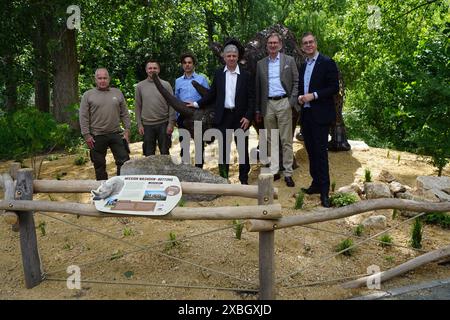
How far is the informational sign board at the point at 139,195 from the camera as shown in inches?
137

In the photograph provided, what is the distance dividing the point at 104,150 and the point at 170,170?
816 millimetres

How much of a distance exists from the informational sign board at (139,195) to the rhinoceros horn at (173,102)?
176 cm

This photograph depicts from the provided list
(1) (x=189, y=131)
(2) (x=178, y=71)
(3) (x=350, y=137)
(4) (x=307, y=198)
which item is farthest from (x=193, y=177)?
(2) (x=178, y=71)

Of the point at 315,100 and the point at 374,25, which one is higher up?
the point at 374,25

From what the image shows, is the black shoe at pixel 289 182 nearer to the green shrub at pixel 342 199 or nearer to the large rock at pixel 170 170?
the green shrub at pixel 342 199

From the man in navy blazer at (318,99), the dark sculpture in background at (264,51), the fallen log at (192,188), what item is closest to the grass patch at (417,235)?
the man in navy blazer at (318,99)

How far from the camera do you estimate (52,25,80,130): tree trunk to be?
9016 mm

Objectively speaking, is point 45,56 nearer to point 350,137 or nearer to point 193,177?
point 193,177

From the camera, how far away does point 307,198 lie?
223 inches

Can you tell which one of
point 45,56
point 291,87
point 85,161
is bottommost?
point 85,161

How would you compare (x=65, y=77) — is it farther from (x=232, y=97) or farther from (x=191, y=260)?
(x=191, y=260)

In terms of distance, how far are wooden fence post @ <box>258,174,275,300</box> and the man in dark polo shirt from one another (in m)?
2.54

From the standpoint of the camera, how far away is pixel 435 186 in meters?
5.72
